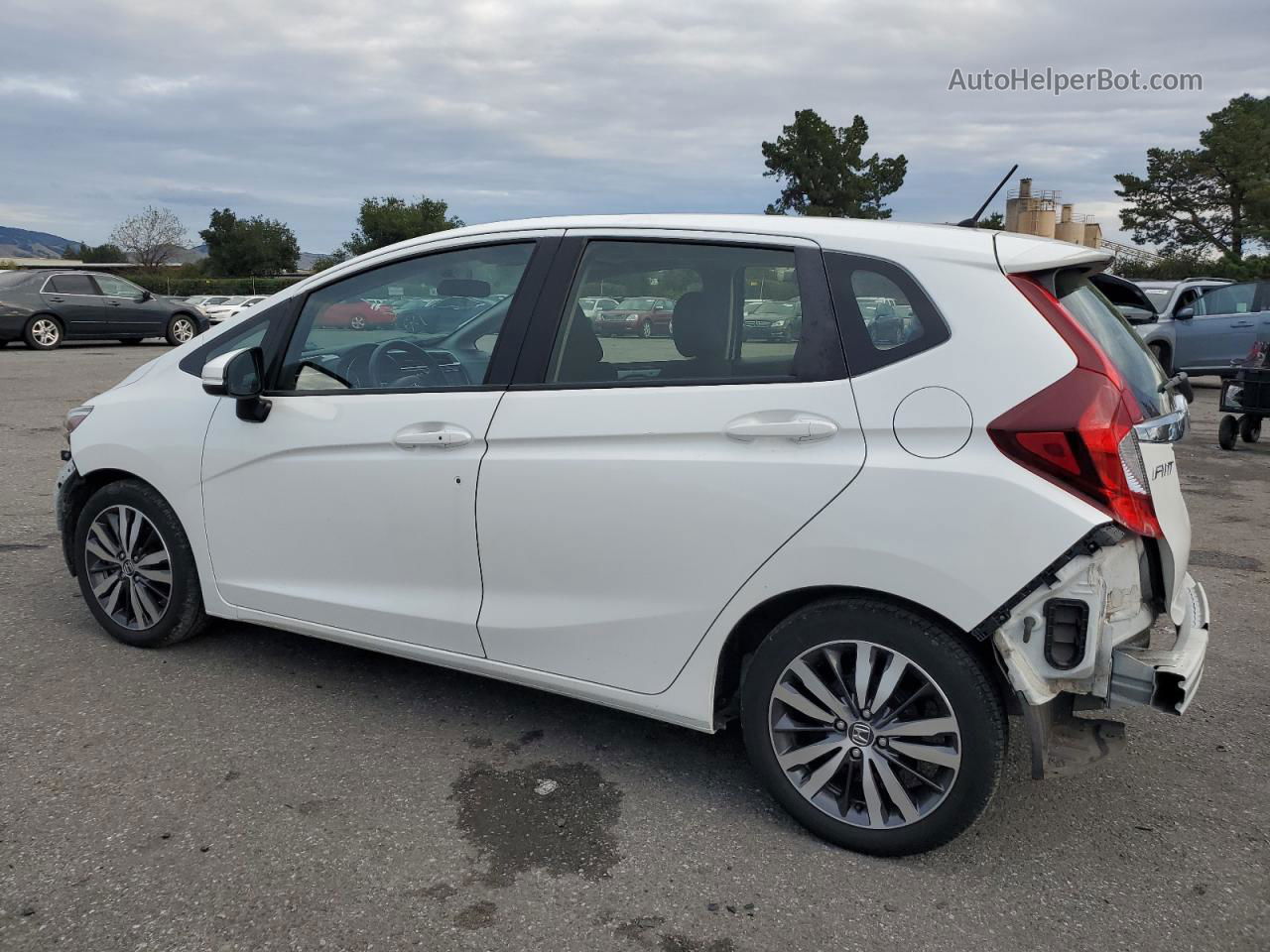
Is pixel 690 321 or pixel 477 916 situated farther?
pixel 690 321

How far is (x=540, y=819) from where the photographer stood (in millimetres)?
3098

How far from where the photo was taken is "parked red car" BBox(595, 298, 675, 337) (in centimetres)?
325

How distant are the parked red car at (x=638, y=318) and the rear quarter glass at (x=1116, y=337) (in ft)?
3.64

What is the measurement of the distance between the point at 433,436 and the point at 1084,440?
1905 mm

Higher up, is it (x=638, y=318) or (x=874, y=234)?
(x=874, y=234)

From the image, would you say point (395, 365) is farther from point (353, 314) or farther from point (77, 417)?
point (77, 417)

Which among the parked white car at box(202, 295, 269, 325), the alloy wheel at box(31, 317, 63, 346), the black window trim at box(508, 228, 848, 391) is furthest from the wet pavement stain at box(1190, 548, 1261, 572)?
the parked white car at box(202, 295, 269, 325)

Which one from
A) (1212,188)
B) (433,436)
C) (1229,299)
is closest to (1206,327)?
(1229,299)

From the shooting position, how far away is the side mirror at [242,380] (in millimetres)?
3814

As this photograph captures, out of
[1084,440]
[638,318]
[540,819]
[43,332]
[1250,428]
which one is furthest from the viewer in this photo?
[43,332]

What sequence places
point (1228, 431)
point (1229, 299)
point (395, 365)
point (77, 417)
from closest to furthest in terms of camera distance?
point (395, 365)
point (77, 417)
point (1228, 431)
point (1229, 299)

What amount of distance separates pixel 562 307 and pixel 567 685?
3.89ft

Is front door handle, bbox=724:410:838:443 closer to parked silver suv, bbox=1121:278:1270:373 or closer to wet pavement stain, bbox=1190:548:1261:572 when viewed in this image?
wet pavement stain, bbox=1190:548:1261:572

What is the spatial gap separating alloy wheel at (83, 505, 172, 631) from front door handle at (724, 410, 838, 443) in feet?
8.25
